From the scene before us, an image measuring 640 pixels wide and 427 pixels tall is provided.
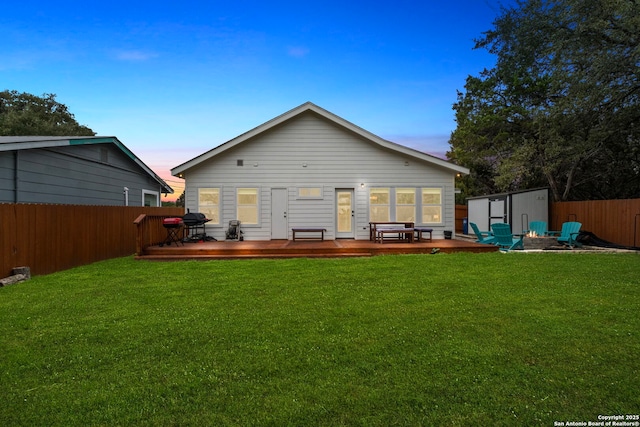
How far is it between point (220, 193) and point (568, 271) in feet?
33.5

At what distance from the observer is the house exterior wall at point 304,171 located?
1208 centimetres

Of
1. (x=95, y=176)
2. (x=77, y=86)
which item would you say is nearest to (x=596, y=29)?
(x=95, y=176)

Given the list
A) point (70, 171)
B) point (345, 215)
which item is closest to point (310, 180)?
point (345, 215)

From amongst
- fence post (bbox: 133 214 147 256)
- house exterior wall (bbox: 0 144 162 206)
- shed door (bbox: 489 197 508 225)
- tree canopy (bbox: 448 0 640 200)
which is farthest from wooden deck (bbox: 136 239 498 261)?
tree canopy (bbox: 448 0 640 200)

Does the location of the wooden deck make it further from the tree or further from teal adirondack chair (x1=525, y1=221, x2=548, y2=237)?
the tree

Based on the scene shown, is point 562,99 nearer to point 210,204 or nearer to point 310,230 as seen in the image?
point 310,230

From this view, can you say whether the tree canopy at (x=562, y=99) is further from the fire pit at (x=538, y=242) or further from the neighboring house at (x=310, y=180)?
the neighboring house at (x=310, y=180)

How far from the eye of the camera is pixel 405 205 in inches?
488

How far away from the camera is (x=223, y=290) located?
544cm

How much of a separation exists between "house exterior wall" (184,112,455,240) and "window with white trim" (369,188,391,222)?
0.18 meters

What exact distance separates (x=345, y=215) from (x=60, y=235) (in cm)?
826

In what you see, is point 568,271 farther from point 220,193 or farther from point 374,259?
point 220,193

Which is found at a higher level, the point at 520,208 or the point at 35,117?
the point at 35,117

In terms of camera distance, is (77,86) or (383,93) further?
(383,93)
